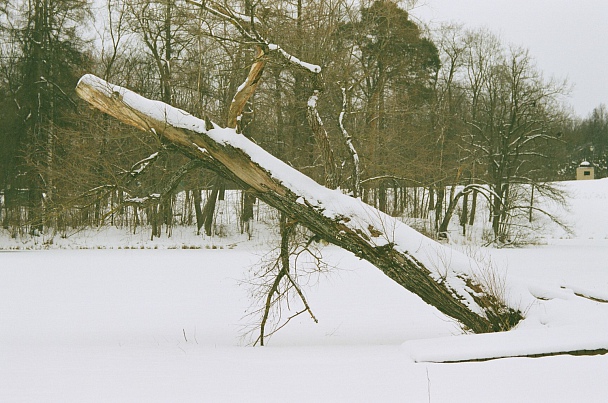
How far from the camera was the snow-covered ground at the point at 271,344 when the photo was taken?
4367 mm

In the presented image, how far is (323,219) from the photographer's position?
7398 mm

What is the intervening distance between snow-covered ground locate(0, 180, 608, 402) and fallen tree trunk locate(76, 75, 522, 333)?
0.61 metres

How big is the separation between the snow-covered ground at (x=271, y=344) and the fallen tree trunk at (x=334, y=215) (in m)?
0.61

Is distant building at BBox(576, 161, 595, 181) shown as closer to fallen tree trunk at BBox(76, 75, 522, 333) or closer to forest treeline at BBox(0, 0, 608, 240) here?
forest treeline at BBox(0, 0, 608, 240)

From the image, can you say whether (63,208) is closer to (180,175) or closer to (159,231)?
(180,175)

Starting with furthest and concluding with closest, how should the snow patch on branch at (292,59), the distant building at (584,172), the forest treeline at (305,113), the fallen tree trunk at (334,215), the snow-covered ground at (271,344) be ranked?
the distant building at (584,172)
the forest treeline at (305,113)
the snow patch on branch at (292,59)
the fallen tree trunk at (334,215)
the snow-covered ground at (271,344)

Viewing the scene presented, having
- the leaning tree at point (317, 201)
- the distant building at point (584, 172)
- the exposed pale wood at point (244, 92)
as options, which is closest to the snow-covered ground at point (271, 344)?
the leaning tree at point (317, 201)

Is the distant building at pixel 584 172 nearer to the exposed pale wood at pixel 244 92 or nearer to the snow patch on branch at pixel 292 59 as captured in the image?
the snow patch on branch at pixel 292 59

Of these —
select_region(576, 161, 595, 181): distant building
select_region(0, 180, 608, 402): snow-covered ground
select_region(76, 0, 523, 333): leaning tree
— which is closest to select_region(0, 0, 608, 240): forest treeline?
select_region(0, 180, 608, 402): snow-covered ground

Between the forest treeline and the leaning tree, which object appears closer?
the leaning tree

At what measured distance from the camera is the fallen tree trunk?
7.00m

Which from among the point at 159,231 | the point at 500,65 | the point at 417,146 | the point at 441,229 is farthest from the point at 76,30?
the point at 500,65

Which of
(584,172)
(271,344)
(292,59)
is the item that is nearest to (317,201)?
(292,59)

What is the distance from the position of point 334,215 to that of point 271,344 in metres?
2.32
